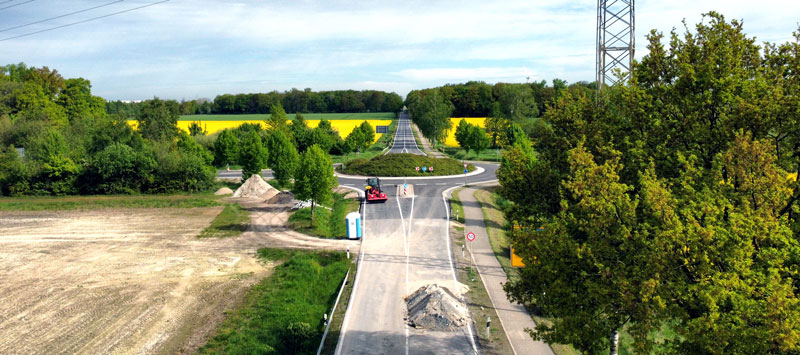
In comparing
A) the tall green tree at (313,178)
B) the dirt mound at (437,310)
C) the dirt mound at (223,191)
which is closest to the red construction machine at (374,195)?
the tall green tree at (313,178)

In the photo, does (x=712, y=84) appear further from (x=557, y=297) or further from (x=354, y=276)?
(x=354, y=276)

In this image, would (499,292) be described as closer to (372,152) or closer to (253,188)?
(253,188)

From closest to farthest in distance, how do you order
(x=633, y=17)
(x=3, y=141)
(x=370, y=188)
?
(x=633, y=17) < (x=370, y=188) < (x=3, y=141)

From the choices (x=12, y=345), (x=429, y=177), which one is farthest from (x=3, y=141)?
(x=12, y=345)

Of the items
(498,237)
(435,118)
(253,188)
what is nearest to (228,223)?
(253,188)

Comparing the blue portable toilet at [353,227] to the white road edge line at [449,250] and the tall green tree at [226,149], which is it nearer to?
the white road edge line at [449,250]

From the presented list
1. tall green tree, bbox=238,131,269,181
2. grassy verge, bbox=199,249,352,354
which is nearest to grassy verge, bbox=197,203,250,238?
grassy verge, bbox=199,249,352,354

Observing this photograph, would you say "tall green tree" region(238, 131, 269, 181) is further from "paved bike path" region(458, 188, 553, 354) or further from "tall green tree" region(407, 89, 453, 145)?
"tall green tree" region(407, 89, 453, 145)
